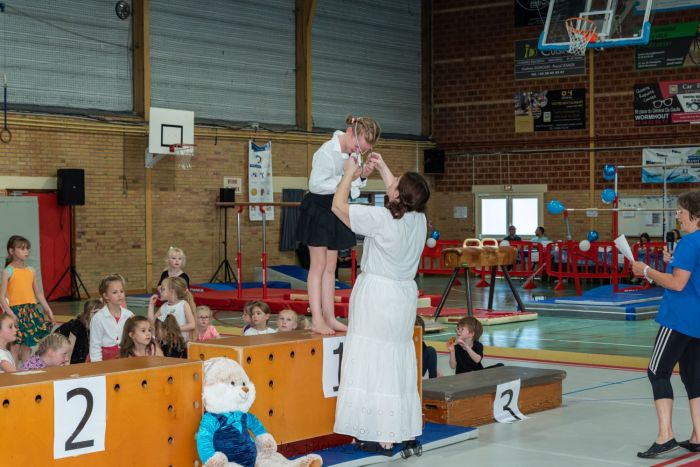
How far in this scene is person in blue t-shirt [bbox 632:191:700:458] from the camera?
6.67 m

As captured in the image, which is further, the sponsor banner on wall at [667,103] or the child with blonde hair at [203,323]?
the sponsor banner on wall at [667,103]

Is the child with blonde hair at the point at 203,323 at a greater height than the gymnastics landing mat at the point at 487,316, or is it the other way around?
the child with blonde hair at the point at 203,323

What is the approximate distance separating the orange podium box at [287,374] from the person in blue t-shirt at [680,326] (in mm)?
1958

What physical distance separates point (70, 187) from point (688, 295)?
49.0 ft

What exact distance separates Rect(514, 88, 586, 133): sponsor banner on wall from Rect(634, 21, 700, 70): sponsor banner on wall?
1.83 m

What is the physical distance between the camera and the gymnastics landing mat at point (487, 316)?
614 inches

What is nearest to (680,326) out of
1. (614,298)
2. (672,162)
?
(614,298)

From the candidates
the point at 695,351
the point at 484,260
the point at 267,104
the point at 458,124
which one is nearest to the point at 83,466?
the point at 695,351

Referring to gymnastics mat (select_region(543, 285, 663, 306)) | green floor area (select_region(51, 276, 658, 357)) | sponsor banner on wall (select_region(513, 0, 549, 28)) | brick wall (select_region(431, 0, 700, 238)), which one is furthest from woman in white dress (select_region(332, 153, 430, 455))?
sponsor banner on wall (select_region(513, 0, 549, 28))

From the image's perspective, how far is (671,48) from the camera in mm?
23906

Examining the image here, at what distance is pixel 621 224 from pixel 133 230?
11.9 meters

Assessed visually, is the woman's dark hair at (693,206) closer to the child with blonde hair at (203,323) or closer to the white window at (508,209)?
the child with blonde hair at (203,323)

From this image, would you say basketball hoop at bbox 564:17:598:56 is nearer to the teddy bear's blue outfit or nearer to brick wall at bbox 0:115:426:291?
brick wall at bbox 0:115:426:291

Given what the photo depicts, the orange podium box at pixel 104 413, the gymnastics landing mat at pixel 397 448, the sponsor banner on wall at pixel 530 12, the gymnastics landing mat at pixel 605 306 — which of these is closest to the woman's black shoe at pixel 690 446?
the gymnastics landing mat at pixel 397 448
